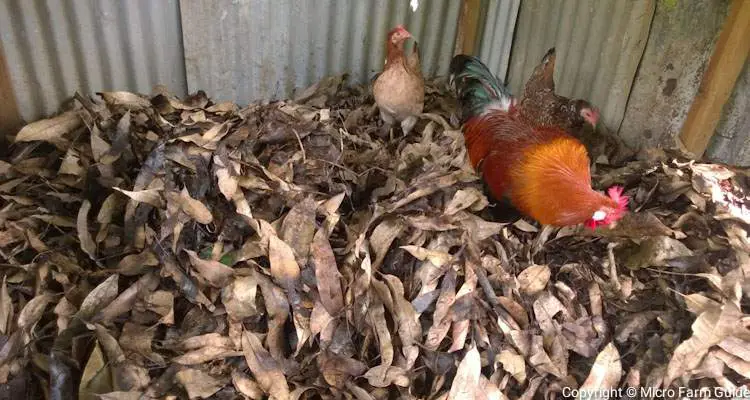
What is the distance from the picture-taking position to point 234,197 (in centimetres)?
181

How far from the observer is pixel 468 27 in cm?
294

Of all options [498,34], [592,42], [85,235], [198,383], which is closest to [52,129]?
[85,235]

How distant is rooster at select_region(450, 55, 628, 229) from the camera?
75.5 inches

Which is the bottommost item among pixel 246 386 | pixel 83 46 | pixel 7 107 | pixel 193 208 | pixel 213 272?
pixel 246 386

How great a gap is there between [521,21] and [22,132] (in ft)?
7.76

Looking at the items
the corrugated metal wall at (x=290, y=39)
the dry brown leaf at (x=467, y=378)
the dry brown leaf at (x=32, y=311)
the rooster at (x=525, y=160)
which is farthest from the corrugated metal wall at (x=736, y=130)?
the dry brown leaf at (x=32, y=311)

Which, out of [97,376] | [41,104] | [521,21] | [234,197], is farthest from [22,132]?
[521,21]

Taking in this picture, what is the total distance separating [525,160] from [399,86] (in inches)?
26.5

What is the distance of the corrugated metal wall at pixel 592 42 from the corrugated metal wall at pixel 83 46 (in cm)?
176

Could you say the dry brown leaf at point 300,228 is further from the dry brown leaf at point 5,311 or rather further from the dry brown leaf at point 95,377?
the dry brown leaf at point 5,311

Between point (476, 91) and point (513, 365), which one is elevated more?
Answer: point (476, 91)

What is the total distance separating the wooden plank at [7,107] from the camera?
2068mm

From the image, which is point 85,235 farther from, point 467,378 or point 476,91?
point 476,91

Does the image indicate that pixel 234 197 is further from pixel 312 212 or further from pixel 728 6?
pixel 728 6
